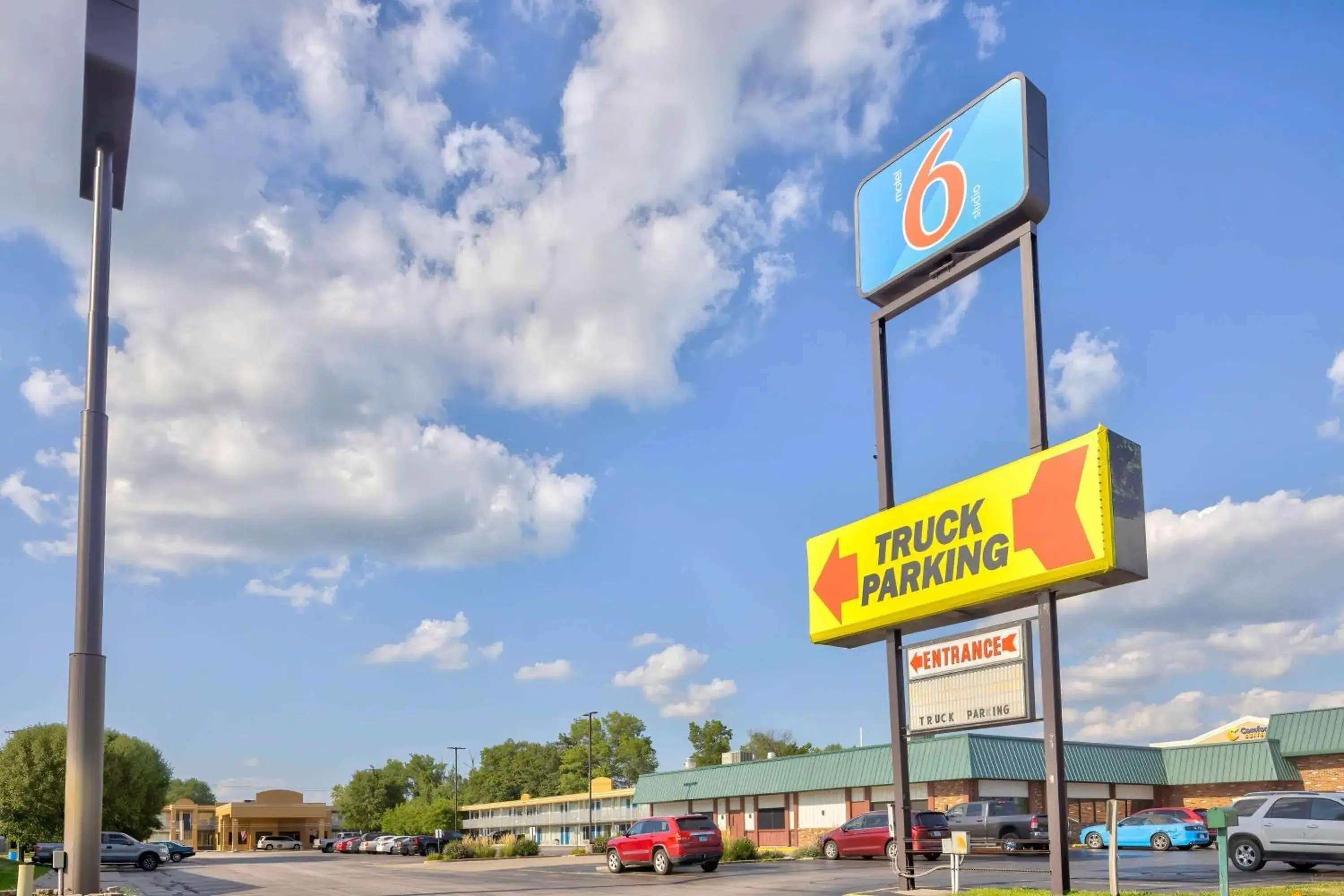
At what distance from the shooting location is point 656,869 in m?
31.0

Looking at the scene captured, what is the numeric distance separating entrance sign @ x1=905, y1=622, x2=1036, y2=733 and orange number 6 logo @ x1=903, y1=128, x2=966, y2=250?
23.2ft

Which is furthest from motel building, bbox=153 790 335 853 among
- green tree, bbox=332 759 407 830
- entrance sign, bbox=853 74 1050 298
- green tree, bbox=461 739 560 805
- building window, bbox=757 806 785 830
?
entrance sign, bbox=853 74 1050 298

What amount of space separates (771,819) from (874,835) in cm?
1985

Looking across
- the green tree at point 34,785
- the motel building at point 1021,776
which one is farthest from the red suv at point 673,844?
the green tree at point 34,785

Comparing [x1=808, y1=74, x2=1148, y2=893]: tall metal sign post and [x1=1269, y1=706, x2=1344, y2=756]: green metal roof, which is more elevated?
[x1=808, y1=74, x2=1148, y2=893]: tall metal sign post

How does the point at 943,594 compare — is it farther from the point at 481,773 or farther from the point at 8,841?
the point at 481,773

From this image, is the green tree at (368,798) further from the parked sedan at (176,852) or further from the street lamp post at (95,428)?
the street lamp post at (95,428)

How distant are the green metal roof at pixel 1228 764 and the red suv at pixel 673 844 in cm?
2426

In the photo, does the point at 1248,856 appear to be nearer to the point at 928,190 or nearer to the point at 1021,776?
the point at 928,190

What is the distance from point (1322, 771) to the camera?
137 feet

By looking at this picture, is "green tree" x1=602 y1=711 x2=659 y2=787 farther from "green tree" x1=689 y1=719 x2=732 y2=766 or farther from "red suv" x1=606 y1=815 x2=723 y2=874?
"red suv" x1=606 y1=815 x2=723 y2=874

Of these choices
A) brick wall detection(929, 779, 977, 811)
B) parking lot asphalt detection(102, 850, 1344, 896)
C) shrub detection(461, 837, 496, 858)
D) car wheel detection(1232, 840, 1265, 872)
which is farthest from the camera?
shrub detection(461, 837, 496, 858)

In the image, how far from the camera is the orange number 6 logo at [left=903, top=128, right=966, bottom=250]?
19.7 metres

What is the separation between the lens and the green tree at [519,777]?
463 ft
